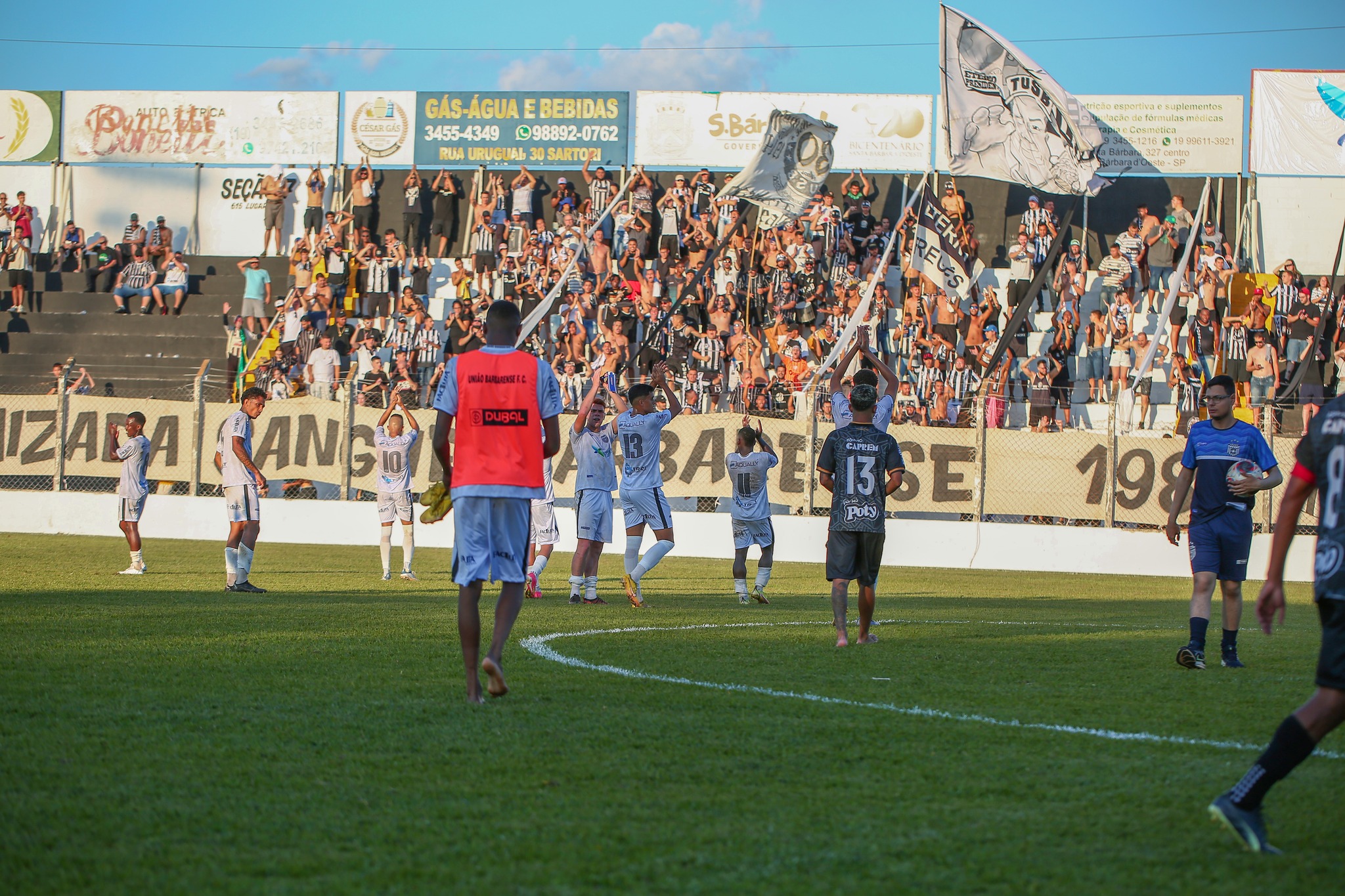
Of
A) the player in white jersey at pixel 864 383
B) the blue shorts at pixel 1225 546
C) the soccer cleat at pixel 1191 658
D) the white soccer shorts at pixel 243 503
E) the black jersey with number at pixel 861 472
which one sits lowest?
the soccer cleat at pixel 1191 658

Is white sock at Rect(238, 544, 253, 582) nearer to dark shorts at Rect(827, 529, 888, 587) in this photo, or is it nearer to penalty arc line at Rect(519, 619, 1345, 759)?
penalty arc line at Rect(519, 619, 1345, 759)

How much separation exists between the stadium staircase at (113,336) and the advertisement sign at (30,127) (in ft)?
19.5

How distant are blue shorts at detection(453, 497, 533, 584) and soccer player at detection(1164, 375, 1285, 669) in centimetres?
506

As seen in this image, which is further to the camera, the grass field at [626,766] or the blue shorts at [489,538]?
the blue shorts at [489,538]

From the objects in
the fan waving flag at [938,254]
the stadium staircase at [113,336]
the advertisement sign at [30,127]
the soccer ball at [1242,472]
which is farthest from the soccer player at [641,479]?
the advertisement sign at [30,127]

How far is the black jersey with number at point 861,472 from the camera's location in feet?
32.7

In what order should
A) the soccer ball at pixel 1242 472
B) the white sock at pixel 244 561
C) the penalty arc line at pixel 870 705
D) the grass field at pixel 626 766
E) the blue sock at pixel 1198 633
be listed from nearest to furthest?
1. the grass field at pixel 626 766
2. the penalty arc line at pixel 870 705
3. the blue sock at pixel 1198 633
4. the soccer ball at pixel 1242 472
5. the white sock at pixel 244 561

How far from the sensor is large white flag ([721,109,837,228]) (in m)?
27.2

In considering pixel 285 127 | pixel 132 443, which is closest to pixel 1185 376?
pixel 132 443

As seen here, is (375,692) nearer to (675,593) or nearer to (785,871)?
(785,871)

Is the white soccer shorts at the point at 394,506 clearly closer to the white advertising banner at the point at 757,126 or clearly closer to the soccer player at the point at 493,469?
the soccer player at the point at 493,469

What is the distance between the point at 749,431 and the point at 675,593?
2.13 meters

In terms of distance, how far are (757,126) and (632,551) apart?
22.3m

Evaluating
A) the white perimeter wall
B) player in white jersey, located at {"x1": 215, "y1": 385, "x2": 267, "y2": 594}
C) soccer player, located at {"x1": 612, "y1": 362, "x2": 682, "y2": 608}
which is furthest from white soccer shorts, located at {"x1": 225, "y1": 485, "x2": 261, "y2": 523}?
the white perimeter wall
